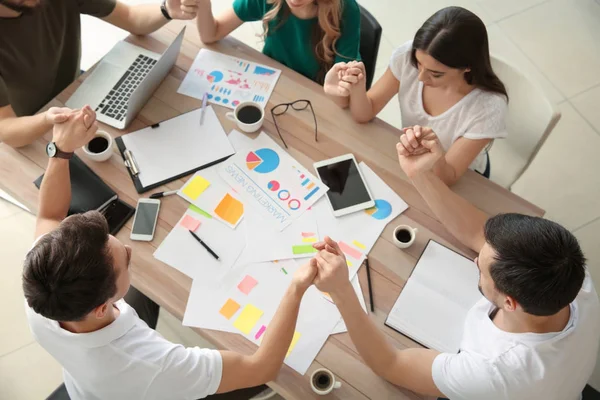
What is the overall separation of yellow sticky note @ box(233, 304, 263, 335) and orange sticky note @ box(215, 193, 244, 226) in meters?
0.28

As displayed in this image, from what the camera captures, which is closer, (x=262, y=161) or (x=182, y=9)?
(x=262, y=161)

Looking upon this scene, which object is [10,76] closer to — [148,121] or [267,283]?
[148,121]

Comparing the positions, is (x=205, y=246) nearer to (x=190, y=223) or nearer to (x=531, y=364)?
(x=190, y=223)

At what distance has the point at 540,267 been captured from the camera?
111cm

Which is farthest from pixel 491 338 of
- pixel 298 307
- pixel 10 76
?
pixel 10 76

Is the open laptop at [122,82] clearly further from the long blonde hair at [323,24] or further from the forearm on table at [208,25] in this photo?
the long blonde hair at [323,24]

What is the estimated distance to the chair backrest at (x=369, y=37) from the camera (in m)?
1.91

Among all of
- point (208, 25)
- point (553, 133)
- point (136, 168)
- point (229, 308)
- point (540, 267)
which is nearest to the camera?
point (540, 267)

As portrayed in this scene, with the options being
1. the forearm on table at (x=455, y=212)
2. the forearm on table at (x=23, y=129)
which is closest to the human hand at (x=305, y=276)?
the forearm on table at (x=455, y=212)

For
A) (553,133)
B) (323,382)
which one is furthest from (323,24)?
(553,133)

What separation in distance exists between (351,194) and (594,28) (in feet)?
8.56

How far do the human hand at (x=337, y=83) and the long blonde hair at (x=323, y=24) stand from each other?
0.24 m

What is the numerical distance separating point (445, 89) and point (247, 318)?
3.46 feet

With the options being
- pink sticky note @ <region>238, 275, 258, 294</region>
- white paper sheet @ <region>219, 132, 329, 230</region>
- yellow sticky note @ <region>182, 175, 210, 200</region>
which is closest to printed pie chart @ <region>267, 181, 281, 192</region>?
white paper sheet @ <region>219, 132, 329, 230</region>
